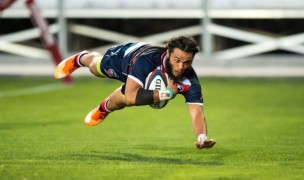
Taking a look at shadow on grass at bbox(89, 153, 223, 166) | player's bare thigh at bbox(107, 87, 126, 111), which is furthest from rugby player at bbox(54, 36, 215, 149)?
shadow on grass at bbox(89, 153, 223, 166)

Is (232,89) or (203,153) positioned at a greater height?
(203,153)

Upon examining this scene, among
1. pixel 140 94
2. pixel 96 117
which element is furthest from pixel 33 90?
pixel 140 94

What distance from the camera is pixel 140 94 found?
8930 millimetres

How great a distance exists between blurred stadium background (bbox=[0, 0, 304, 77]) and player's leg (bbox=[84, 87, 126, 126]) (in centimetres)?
1209

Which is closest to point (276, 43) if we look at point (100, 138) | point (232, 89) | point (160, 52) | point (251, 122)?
point (232, 89)

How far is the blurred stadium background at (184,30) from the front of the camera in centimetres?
2289

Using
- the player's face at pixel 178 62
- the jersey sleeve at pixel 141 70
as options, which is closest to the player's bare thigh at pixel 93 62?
the jersey sleeve at pixel 141 70

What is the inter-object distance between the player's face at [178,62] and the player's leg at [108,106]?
1.40 metres

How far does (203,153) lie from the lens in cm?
976

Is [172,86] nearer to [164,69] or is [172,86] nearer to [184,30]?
[164,69]

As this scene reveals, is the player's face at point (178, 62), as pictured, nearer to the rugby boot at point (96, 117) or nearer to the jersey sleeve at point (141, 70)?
the jersey sleeve at point (141, 70)

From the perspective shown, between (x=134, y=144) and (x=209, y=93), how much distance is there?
8467mm

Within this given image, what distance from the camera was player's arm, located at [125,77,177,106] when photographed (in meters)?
8.83

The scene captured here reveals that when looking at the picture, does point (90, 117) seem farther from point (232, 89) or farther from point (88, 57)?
point (232, 89)
